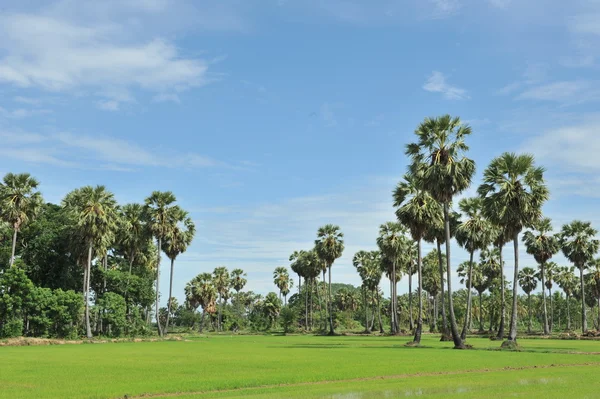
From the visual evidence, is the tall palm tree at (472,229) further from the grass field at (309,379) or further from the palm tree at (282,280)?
the palm tree at (282,280)

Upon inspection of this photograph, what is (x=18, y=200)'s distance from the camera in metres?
59.2

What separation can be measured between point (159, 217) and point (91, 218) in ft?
43.8

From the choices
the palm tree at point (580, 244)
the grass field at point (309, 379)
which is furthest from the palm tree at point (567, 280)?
the grass field at point (309, 379)

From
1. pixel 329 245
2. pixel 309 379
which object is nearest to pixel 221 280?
pixel 329 245

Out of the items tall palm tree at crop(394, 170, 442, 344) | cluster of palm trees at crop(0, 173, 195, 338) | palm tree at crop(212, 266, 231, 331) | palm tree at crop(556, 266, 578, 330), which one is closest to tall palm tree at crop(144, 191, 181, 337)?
cluster of palm trees at crop(0, 173, 195, 338)

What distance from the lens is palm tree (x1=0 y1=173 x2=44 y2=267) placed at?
58.4 metres

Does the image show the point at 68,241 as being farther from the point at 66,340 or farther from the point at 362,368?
the point at 362,368

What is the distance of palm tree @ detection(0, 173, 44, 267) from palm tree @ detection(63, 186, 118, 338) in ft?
15.9

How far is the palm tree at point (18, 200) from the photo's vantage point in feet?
192

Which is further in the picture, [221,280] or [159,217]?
[221,280]

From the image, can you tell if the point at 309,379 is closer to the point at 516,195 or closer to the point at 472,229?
the point at 516,195

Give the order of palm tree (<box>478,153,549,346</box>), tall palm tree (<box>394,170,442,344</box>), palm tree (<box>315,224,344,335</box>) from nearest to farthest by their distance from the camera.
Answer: palm tree (<box>478,153,549,346</box>)
tall palm tree (<box>394,170,442,344</box>)
palm tree (<box>315,224,344,335</box>)

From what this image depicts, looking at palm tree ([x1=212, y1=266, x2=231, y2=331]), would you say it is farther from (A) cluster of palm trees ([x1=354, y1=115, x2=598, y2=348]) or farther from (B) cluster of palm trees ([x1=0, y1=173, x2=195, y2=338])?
(A) cluster of palm trees ([x1=354, y1=115, x2=598, y2=348])

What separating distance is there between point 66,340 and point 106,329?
42.0 ft
